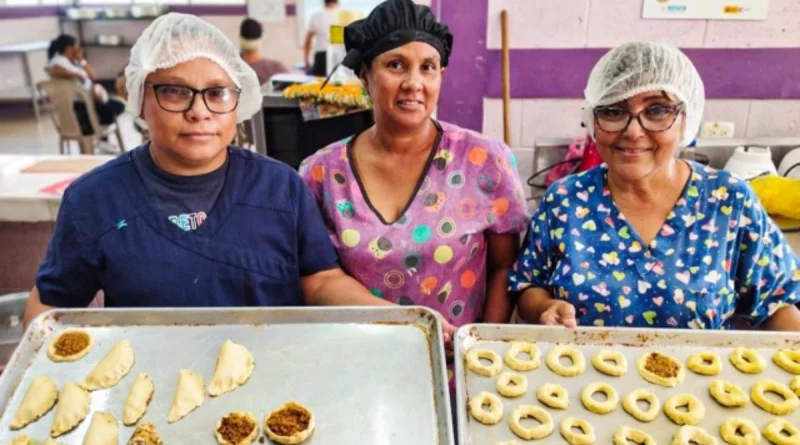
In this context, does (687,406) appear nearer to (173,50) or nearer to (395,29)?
(395,29)

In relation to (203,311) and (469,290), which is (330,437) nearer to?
(203,311)

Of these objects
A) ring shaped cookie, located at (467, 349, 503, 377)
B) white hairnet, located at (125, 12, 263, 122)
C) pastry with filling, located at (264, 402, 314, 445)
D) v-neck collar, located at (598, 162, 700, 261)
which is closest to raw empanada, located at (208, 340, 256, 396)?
pastry with filling, located at (264, 402, 314, 445)

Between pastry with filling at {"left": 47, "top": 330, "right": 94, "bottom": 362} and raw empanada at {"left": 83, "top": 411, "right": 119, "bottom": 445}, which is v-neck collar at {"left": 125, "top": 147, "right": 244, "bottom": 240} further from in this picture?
raw empanada at {"left": 83, "top": 411, "right": 119, "bottom": 445}

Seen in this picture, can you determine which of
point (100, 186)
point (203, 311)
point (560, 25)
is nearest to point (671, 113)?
point (203, 311)

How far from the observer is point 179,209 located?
4.63 ft

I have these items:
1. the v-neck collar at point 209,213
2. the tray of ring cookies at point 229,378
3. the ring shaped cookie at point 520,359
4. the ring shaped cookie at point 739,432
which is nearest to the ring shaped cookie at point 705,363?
the ring shaped cookie at point 739,432

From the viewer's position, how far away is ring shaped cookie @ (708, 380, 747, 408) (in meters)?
1.29

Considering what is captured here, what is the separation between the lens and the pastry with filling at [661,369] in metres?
1.33

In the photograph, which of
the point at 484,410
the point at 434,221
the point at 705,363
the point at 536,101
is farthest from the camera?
the point at 536,101

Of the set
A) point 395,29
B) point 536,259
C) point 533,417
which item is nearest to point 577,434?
point 533,417

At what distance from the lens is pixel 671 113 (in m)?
1.48

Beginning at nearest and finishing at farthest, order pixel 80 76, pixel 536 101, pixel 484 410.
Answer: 1. pixel 484 410
2. pixel 536 101
3. pixel 80 76

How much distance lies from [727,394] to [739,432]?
0.30 ft

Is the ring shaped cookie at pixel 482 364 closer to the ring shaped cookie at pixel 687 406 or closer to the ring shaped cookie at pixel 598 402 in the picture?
the ring shaped cookie at pixel 598 402
